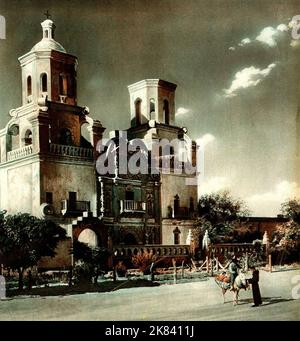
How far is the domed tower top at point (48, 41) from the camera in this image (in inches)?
273

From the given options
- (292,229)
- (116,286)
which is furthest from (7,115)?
(292,229)

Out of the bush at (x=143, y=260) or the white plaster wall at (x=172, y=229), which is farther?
the white plaster wall at (x=172, y=229)

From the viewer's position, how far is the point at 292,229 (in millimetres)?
7438

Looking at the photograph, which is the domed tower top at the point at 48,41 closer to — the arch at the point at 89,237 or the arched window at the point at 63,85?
the arched window at the point at 63,85

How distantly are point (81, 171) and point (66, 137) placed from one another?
0.55 metres

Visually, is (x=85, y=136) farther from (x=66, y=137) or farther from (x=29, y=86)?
(x=29, y=86)

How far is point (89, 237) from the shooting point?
7387 mm

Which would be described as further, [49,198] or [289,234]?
[289,234]

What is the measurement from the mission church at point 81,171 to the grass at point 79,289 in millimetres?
368
